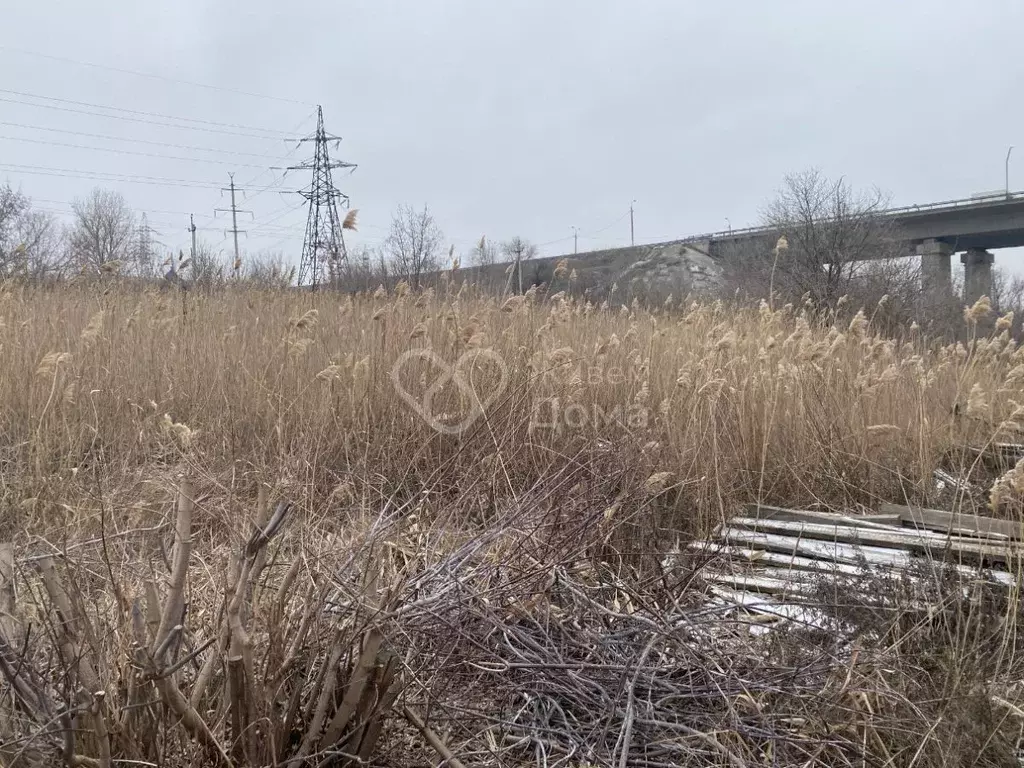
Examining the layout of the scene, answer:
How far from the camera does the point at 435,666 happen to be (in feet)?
4.86

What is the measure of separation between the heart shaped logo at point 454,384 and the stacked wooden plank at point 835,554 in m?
1.17

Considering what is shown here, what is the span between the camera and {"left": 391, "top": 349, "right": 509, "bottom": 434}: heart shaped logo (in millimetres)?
3264

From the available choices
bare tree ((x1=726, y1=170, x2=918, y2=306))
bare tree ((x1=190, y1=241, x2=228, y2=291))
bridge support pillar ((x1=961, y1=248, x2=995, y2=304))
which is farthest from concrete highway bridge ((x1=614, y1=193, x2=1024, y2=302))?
bare tree ((x1=190, y1=241, x2=228, y2=291))

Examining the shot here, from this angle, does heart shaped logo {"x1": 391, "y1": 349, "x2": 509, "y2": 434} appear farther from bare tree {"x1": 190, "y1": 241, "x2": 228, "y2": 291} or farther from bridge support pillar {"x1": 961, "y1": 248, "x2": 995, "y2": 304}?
bridge support pillar {"x1": 961, "y1": 248, "x2": 995, "y2": 304}

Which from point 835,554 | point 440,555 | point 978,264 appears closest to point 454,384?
point 440,555

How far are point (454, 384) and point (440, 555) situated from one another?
1.74m

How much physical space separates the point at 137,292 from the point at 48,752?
18.8ft

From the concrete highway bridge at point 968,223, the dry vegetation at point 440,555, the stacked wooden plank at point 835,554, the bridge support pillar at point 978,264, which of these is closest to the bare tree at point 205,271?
the dry vegetation at point 440,555

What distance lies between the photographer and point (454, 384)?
3566 mm

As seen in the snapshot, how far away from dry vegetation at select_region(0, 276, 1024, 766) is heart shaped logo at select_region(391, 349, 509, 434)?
27 millimetres

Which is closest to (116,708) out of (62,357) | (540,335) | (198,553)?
(198,553)

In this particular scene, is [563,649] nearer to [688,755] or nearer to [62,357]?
[688,755]

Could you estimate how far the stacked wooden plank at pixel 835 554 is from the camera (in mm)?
2199

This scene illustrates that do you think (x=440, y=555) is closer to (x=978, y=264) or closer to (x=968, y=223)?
(x=968, y=223)
